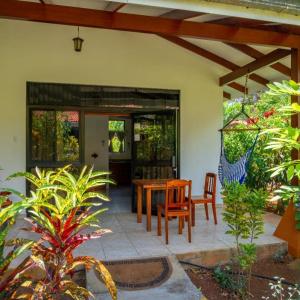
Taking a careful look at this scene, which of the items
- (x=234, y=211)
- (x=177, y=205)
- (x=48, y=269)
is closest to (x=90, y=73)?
(x=177, y=205)

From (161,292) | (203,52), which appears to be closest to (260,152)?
(203,52)

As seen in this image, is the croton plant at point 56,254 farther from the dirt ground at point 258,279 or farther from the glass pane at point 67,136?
the glass pane at point 67,136

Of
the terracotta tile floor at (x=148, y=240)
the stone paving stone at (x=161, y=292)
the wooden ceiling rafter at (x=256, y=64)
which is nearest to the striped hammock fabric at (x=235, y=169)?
the terracotta tile floor at (x=148, y=240)

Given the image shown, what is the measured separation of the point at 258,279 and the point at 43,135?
160 inches

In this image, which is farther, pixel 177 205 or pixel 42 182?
pixel 177 205

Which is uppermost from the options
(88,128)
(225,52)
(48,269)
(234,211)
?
(225,52)

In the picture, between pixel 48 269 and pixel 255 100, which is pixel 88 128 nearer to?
pixel 255 100

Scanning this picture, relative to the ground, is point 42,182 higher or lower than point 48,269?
higher

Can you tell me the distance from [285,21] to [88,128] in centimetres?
685

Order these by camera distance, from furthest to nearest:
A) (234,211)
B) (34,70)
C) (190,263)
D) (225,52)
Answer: (225,52)
(34,70)
(190,263)
(234,211)

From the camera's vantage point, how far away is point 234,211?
325 centimetres

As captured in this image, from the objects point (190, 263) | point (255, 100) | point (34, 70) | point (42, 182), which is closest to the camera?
point (42, 182)

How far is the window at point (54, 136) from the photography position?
18.4 feet

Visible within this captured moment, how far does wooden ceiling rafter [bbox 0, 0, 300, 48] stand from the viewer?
3314mm
